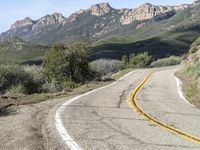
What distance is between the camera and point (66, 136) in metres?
10.1

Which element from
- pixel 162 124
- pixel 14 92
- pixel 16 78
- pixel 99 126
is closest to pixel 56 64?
pixel 16 78

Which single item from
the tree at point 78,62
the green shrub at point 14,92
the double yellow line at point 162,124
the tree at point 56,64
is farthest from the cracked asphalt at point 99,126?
the tree at point 78,62

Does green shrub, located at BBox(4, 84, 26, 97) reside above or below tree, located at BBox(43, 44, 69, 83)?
below

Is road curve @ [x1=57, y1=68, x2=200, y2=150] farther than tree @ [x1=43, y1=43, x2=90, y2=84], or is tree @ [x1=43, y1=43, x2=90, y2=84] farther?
tree @ [x1=43, y1=43, x2=90, y2=84]

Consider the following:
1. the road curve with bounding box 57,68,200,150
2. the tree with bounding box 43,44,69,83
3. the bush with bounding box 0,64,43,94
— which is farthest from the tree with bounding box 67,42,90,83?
the road curve with bounding box 57,68,200,150

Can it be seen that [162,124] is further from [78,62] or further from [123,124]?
[78,62]

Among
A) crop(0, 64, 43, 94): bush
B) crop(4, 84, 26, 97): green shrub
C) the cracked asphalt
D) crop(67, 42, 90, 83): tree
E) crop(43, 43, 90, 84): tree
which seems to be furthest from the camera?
crop(67, 42, 90, 83): tree

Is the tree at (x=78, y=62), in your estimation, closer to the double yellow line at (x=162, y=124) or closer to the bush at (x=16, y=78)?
the bush at (x=16, y=78)

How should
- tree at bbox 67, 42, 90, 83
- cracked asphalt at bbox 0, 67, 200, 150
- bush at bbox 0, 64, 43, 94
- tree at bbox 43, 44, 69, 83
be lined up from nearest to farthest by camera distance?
cracked asphalt at bbox 0, 67, 200, 150, bush at bbox 0, 64, 43, 94, tree at bbox 43, 44, 69, 83, tree at bbox 67, 42, 90, 83

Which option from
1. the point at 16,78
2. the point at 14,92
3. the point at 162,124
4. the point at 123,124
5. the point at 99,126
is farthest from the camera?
the point at 16,78

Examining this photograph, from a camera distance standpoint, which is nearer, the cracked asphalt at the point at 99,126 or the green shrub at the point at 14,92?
the cracked asphalt at the point at 99,126

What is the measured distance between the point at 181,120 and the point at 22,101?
25.1 ft

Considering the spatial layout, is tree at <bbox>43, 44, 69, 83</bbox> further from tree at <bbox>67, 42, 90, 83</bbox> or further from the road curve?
the road curve

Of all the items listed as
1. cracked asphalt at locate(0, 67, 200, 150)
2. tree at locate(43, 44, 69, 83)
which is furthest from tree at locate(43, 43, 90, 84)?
cracked asphalt at locate(0, 67, 200, 150)
